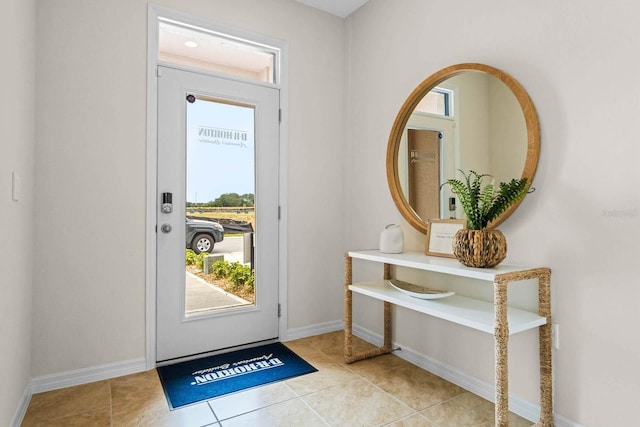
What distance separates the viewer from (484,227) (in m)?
1.79

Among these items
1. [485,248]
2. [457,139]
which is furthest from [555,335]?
[457,139]

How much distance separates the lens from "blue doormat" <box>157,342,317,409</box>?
2090mm

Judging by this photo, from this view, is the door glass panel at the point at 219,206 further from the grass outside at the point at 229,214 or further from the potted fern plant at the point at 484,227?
the potted fern plant at the point at 484,227

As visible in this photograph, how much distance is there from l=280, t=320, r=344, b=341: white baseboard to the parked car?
0.92m

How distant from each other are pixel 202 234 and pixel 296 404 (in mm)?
1278

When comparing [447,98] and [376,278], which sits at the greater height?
[447,98]

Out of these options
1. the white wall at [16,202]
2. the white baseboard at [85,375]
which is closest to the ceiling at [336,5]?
the white wall at [16,202]

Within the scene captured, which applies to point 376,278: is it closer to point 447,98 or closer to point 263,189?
point 263,189

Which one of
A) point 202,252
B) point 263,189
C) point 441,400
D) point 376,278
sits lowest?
point 441,400

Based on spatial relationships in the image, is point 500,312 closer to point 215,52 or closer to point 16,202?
point 16,202

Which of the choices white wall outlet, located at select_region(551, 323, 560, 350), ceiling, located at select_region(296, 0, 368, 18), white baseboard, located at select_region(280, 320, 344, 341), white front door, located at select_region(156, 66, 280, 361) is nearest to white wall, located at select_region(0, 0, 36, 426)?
white front door, located at select_region(156, 66, 280, 361)

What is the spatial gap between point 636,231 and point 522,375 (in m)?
0.88

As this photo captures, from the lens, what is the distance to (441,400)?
201cm

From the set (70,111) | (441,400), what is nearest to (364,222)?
(441,400)
